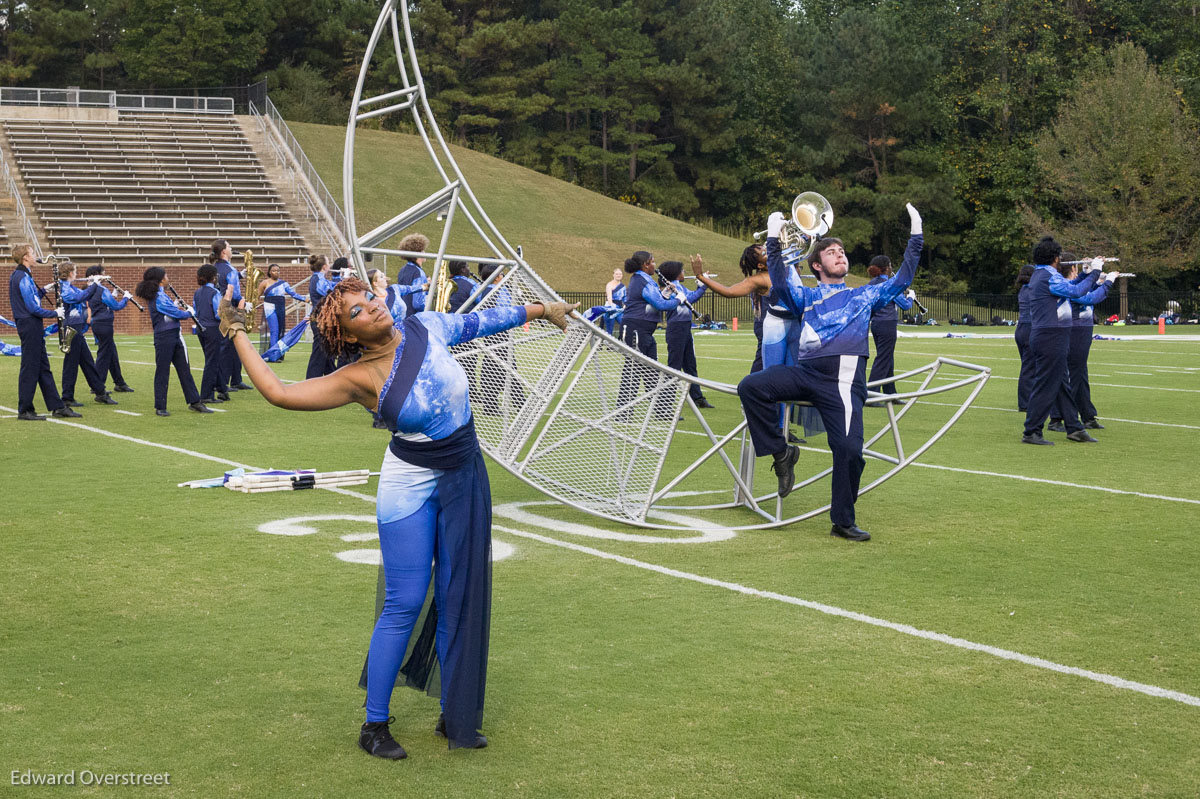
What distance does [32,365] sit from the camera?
13.6 metres

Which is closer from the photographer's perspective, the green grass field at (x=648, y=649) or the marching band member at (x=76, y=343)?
the green grass field at (x=648, y=649)

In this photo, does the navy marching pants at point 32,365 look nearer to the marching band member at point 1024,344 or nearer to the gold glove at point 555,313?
the gold glove at point 555,313

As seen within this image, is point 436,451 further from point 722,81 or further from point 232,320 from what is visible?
point 722,81

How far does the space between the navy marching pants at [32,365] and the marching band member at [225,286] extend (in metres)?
2.24

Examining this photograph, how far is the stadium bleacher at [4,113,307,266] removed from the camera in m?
37.1

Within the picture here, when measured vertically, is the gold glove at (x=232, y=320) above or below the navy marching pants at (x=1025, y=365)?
above

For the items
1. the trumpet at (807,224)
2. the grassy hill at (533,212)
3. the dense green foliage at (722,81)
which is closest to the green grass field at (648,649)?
the trumpet at (807,224)

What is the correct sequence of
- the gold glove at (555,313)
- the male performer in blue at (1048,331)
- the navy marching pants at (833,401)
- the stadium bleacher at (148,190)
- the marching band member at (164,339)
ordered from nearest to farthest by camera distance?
the gold glove at (555,313) < the navy marching pants at (833,401) < the male performer in blue at (1048,331) < the marching band member at (164,339) < the stadium bleacher at (148,190)

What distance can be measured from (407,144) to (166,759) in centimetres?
4914

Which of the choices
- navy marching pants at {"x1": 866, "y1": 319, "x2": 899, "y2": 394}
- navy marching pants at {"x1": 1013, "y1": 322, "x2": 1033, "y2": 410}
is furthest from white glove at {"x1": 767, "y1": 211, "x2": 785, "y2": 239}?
navy marching pants at {"x1": 866, "y1": 319, "x2": 899, "y2": 394}

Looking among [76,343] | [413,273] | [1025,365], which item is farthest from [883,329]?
[76,343]

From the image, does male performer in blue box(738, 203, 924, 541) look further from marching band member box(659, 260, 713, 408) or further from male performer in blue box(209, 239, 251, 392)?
male performer in blue box(209, 239, 251, 392)

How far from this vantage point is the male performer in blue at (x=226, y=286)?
15.5 metres

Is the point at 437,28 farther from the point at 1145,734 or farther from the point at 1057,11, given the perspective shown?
the point at 1145,734
